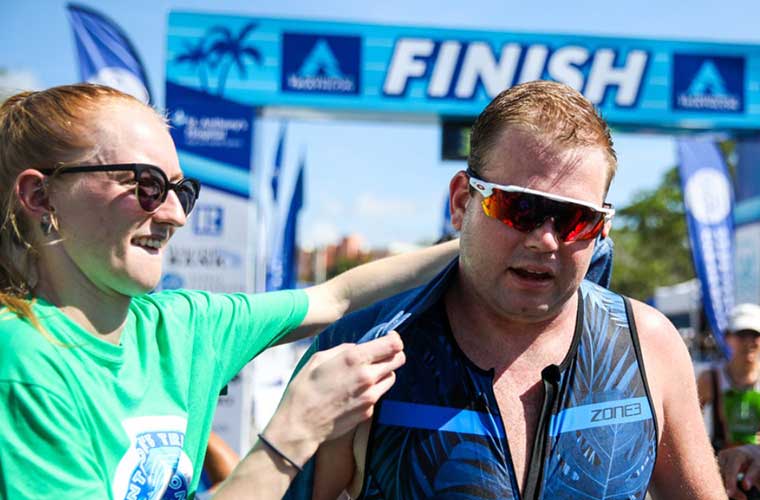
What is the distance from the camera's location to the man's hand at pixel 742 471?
2549mm

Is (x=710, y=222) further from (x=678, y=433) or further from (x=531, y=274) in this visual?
(x=531, y=274)

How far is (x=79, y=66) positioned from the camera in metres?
7.11

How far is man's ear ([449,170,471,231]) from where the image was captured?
6.50 feet

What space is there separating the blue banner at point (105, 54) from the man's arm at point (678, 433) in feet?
20.3

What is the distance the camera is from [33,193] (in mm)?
1635

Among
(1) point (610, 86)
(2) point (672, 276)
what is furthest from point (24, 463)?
(2) point (672, 276)

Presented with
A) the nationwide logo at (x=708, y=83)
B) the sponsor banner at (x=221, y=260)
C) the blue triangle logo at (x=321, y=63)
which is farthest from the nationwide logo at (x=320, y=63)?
the nationwide logo at (x=708, y=83)

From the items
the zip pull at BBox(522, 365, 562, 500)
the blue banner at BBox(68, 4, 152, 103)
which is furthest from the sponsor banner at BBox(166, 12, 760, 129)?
the zip pull at BBox(522, 365, 562, 500)

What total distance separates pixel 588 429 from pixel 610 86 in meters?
7.12

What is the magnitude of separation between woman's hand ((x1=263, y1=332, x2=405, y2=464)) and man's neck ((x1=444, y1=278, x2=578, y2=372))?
378mm

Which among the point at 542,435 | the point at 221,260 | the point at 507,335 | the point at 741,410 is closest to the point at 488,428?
the point at 542,435

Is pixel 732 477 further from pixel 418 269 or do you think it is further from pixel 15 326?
pixel 15 326

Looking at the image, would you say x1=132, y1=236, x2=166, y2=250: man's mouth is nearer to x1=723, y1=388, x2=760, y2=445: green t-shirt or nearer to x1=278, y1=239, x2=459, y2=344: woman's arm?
x1=278, y1=239, x2=459, y2=344: woman's arm

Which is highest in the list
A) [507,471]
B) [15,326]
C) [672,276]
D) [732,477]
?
[15,326]
